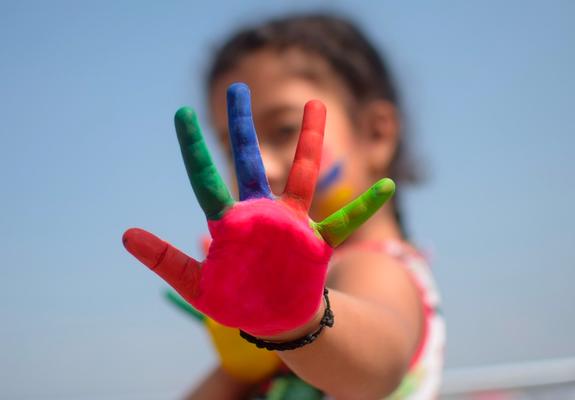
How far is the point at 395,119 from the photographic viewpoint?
1.74 m

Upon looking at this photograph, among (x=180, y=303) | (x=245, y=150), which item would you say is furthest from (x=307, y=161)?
(x=180, y=303)

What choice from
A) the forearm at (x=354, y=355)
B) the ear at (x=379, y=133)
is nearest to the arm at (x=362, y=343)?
the forearm at (x=354, y=355)

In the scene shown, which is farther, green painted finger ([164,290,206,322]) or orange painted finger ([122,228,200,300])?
green painted finger ([164,290,206,322])

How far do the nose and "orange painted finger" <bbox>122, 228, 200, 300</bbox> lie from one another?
0.66m

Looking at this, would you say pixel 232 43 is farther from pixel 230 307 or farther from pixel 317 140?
pixel 230 307

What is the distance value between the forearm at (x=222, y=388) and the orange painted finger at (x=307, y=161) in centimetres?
→ 71

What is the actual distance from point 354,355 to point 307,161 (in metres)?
0.24

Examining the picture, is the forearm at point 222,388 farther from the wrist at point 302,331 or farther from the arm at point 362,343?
the wrist at point 302,331

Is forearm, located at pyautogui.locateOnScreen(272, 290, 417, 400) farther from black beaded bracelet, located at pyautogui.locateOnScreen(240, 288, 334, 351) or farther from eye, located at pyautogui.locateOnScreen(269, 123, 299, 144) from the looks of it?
eye, located at pyautogui.locateOnScreen(269, 123, 299, 144)

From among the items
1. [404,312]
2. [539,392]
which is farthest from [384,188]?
[539,392]

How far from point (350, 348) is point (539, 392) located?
179 cm

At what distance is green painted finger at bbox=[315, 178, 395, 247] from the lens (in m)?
0.72

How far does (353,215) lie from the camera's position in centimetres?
73

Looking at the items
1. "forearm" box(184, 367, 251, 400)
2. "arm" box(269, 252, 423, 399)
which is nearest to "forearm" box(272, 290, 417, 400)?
"arm" box(269, 252, 423, 399)
